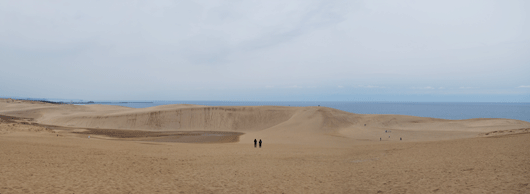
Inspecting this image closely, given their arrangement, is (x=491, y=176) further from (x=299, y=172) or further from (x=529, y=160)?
(x=299, y=172)

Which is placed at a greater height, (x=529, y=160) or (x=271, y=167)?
(x=529, y=160)

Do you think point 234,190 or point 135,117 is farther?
point 135,117

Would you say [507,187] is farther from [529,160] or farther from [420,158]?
[420,158]

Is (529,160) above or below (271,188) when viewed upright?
above

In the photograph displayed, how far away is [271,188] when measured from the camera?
31.2 ft

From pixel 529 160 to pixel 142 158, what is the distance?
17333 mm

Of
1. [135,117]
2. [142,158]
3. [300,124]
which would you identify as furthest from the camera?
[135,117]

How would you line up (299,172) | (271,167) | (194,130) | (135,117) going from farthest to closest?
(135,117) < (194,130) < (271,167) < (299,172)

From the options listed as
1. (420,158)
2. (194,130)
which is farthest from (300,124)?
(420,158)

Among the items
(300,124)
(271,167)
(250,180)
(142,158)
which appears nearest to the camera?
(250,180)

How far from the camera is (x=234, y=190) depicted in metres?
9.20

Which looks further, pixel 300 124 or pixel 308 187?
pixel 300 124

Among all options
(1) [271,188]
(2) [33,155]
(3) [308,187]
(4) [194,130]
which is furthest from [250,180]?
(4) [194,130]

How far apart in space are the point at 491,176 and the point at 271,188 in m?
7.60
